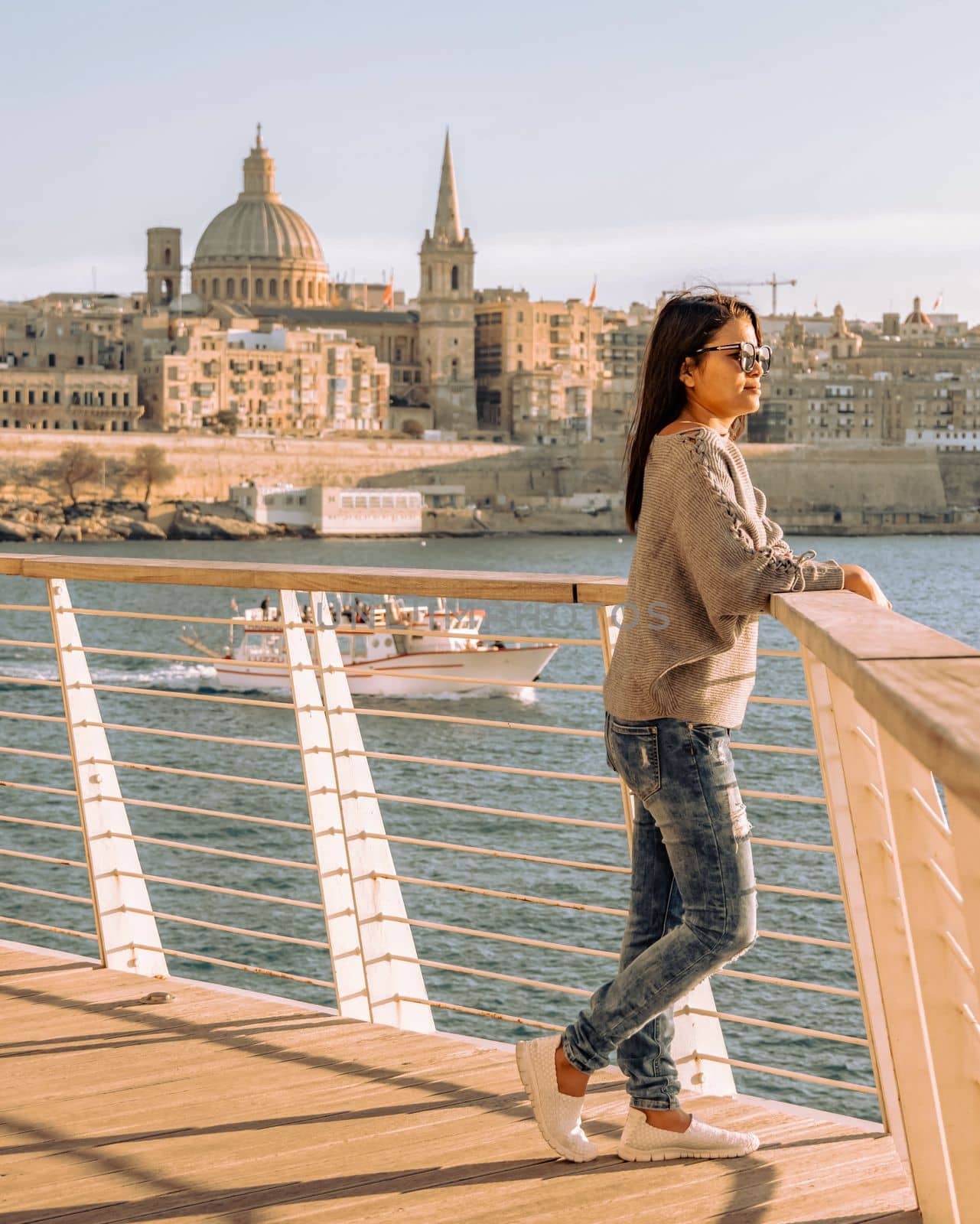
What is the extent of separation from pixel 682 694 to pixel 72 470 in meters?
54.0

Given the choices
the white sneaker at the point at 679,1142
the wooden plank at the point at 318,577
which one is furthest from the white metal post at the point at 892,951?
the wooden plank at the point at 318,577

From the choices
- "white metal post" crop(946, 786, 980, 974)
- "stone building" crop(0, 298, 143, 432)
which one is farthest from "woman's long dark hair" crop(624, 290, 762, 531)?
"stone building" crop(0, 298, 143, 432)

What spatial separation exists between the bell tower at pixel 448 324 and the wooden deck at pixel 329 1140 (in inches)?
2764

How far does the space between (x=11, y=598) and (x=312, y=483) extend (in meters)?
19.0

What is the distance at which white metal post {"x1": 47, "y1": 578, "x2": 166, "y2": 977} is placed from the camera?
2.60 metres

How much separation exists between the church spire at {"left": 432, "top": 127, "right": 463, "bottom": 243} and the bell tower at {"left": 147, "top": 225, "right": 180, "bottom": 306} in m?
12.3

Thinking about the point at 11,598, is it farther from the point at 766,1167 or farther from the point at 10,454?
the point at 766,1167

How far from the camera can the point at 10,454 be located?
53.6 m

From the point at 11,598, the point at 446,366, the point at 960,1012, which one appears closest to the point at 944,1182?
the point at 960,1012

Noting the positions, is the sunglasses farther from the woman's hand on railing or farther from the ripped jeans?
the ripped jeans

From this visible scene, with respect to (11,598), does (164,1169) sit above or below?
above

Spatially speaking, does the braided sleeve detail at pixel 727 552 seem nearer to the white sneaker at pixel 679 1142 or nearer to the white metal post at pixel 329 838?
the white sneaker at pixel 679 1142

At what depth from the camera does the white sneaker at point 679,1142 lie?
1.88 m

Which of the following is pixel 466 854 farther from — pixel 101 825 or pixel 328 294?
pixel 328 294
